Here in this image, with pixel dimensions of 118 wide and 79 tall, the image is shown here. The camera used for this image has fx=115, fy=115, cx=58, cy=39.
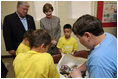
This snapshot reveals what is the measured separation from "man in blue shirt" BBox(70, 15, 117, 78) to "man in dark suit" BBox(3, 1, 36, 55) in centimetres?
119

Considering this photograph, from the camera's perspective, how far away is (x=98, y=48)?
0.74 m

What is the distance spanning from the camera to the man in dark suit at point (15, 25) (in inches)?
67.5

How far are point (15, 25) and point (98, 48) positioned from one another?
4.57 feet

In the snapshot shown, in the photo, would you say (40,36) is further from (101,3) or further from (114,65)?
(101,3)

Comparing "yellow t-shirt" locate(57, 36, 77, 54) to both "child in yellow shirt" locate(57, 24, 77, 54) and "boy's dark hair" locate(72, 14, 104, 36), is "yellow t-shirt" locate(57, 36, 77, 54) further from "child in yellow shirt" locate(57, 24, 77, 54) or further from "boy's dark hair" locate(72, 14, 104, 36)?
"boy's dark hair" locate(72, 14, 104, 36)

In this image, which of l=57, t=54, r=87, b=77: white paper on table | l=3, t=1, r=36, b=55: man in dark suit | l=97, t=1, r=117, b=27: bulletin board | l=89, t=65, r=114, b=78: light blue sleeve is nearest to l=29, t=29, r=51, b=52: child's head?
l=89, t=65, r=114, b=78: light blue sleeve

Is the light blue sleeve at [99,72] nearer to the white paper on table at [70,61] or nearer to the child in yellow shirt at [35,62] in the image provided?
the child in yellow shirt at [35,62]

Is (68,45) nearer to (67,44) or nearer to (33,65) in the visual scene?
(67,44)

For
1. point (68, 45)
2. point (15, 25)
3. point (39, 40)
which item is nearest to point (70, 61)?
point (68, 45)

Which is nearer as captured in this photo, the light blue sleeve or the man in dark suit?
the light blue sleeve

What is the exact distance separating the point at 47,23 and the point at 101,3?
5.03 feet

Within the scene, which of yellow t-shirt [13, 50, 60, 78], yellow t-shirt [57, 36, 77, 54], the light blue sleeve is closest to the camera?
the light blue sleeve

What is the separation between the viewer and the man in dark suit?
172 cm

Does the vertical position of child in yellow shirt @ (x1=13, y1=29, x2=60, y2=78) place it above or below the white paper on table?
above
